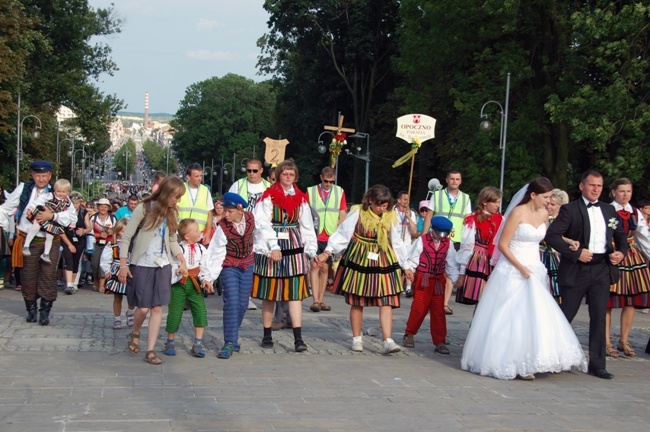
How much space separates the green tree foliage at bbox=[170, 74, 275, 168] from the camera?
10412cm

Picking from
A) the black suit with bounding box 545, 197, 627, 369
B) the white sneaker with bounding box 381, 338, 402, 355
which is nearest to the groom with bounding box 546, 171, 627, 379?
the black suit with bounding box 545, 197, 627, 369

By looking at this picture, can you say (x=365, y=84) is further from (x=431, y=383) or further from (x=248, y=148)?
(x=248, y=148)

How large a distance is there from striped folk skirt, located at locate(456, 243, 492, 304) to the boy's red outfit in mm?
423

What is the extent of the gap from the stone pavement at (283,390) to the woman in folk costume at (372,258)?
1.57 feet

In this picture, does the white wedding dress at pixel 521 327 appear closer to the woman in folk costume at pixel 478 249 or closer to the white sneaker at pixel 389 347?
the white sneaker at pixel 389 347

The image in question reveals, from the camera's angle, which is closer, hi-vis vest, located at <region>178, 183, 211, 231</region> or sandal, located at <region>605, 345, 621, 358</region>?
sandal, located at <region>605, 345, 621, 358</region>

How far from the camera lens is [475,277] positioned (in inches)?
413

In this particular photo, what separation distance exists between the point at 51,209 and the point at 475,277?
5.04 metres

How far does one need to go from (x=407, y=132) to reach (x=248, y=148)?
287ft

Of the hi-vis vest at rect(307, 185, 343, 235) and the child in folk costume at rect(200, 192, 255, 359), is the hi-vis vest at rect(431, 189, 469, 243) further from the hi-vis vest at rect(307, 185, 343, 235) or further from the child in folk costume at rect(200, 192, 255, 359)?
the child in folk costume at rect(200, 192, 255, 359)

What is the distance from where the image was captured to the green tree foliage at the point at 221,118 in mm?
104125

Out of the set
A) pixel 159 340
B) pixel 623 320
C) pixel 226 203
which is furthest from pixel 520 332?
pixel 159 340

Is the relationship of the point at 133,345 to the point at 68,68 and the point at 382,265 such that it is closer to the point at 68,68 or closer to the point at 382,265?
the point at 382,265

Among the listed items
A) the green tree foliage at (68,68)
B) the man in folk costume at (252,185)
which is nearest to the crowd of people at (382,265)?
the man in folk costume at (252,185)
